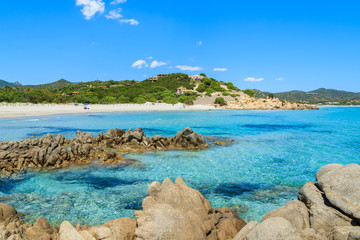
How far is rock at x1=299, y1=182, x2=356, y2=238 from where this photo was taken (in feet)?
16.0

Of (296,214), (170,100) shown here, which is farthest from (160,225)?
(170,100)

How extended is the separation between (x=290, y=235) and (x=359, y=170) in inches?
113

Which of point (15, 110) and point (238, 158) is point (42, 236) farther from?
point (15, 110)

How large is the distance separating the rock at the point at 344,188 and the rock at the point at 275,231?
5.96 feet

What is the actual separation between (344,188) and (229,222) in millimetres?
2934

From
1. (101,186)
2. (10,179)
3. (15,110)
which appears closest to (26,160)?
(10,179)

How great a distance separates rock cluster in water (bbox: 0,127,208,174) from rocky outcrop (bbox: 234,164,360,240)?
11156mm

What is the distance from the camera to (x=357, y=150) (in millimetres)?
18234

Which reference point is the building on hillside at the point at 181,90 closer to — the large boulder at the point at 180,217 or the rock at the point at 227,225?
the large boulder at the point at 180,217

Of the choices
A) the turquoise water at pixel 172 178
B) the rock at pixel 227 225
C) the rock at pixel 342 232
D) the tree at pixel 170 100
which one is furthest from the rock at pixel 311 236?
the tree at pixel 170 100

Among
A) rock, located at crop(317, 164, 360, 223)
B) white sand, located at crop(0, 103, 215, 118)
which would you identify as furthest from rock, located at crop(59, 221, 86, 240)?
white sand, located at crop(0, 103, 215, 118)

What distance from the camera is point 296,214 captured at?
513cm

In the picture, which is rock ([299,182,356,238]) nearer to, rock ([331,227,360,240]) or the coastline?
rock ([331,227,360,240])

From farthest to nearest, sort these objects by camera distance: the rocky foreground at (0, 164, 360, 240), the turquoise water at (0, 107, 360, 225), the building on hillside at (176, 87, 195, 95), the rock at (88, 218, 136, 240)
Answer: the building on hillside at (176, 87, 195, 95), the turquoise water at (0, 107, 360, 225), the rock at (88, 218, 136, 240), the rocky foreground at (0, 164, 360, 240)
